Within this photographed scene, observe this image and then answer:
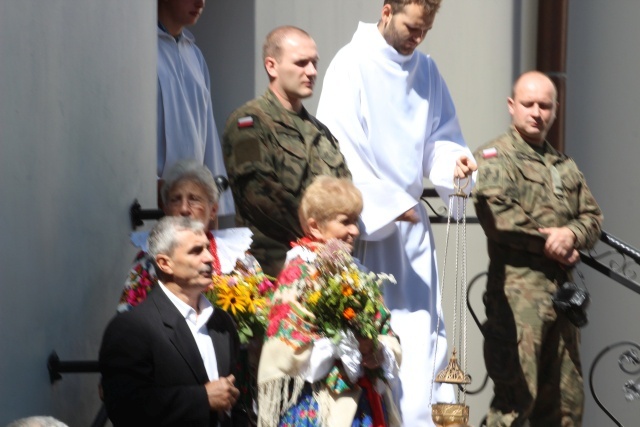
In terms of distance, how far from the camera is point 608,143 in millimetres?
10891

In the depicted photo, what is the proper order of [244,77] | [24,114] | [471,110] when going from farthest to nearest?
[471,110] < [244,77] < [24,114]

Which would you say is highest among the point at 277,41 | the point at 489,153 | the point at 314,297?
the point at 277,41

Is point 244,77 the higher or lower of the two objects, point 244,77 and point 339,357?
the higher

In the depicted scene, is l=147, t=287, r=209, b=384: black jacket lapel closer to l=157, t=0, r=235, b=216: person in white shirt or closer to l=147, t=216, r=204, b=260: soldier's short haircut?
l=147, t=216, r=204, b=260: soldier's short haircut

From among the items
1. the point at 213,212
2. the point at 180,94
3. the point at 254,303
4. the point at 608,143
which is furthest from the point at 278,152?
the point at 608,143

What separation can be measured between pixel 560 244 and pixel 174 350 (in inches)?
125

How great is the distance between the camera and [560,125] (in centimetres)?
1074

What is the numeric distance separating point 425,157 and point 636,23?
3792mm

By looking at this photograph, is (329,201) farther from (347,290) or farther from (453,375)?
(453,375)

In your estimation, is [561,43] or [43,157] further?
[561,43]

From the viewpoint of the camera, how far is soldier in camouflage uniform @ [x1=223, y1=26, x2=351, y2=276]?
22.1 feet

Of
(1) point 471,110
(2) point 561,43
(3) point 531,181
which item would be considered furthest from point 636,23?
(3) point 531,181

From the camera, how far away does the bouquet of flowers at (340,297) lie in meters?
5.68

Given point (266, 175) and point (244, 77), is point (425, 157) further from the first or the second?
point (244, 77)
